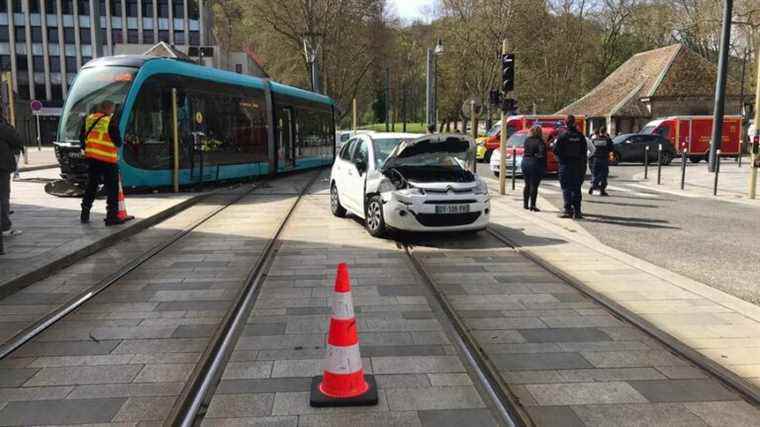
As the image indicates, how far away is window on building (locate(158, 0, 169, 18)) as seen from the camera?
70.7 m

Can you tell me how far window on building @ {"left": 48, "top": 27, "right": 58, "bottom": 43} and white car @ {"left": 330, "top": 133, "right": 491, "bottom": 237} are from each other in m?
67.1

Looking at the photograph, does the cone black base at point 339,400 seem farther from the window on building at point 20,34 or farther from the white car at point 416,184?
the window on building at point 20,34

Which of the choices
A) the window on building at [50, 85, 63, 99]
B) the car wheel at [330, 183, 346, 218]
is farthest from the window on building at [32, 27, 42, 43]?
the car wheel at [330, 183, 346, 218]

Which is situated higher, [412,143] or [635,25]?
[635,25]

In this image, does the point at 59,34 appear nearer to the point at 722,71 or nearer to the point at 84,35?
the point at 84,35

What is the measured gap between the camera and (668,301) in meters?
6.13

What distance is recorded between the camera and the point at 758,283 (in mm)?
6895

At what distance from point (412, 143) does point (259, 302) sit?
4.74 m

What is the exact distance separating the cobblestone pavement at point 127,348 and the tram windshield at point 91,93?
7355 millimetres

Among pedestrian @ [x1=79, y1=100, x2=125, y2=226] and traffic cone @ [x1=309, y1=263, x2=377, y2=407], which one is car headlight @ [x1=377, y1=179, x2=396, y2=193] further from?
traffic cone @ [x1=309, y1=263, x2=377, y2=407]

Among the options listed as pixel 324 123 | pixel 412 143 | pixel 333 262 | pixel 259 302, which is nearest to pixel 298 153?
pixel 324 123

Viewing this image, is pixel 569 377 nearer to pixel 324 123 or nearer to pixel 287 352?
pixel 287 352

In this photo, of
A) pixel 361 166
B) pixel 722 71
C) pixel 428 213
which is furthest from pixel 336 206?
pixel 722 71

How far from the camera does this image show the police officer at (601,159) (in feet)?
52.3
